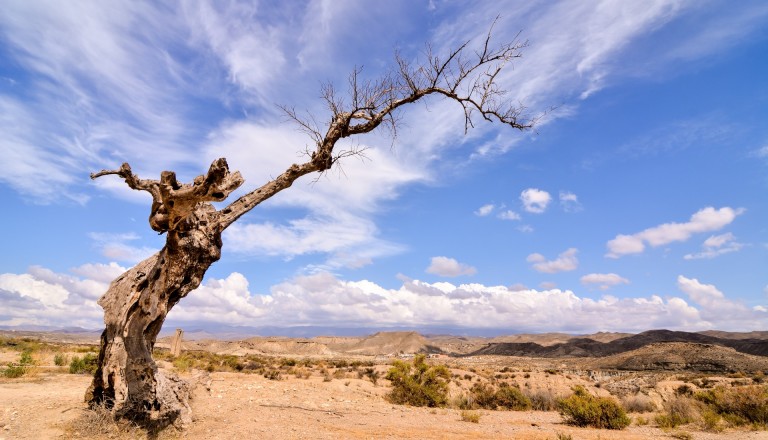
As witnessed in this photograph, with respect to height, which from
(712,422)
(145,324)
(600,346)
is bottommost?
(600,346)

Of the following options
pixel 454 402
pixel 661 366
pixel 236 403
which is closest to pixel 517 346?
pixel 661 366

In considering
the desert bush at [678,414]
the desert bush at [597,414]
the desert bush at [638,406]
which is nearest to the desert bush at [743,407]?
the desert bush at [678,414]

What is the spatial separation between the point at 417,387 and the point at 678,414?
782cm

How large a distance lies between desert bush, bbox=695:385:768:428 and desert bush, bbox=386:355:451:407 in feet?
26.3

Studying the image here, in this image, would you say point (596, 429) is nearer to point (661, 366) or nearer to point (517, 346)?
point (661, 366)

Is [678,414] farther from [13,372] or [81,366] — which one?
[81,366]

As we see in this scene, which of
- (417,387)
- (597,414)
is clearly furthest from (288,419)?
(597,414)

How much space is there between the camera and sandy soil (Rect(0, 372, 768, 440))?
7266 mm

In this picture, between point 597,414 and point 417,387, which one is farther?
point 417,387

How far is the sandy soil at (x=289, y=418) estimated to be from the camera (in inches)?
286

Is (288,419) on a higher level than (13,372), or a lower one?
lower

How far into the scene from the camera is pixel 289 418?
8805mm

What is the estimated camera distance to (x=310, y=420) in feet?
29.1

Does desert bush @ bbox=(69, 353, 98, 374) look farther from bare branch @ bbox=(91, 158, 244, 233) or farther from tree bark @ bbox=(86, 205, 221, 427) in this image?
bare branch @ bbox=(91, 158, 244, 233)
